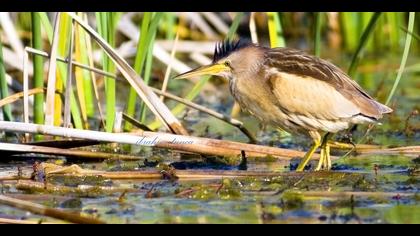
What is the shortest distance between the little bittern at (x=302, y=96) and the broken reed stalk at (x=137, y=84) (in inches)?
12.0

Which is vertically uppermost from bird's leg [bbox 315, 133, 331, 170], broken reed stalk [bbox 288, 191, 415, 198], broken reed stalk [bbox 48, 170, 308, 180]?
bird's leg [bbox 315, 133, 331, 170]

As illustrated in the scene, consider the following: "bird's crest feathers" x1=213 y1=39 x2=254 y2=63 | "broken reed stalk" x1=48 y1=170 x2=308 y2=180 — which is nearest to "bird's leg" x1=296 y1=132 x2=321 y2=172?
"broken reed stalk" x1=48 y1=170 x2=308 y2=180

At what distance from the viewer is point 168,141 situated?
5.21 metres

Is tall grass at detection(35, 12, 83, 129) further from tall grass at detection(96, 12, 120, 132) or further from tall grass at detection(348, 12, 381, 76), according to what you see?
tall grass at detection(348, 12, 381, 76)

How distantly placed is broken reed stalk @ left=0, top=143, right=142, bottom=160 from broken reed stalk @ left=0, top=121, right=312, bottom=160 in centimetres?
10

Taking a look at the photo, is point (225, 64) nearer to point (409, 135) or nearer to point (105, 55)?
point (105, 55)

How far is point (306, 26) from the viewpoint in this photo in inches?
448

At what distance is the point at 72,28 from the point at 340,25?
5041 millimetres

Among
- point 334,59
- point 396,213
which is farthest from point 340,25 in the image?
point 396,213

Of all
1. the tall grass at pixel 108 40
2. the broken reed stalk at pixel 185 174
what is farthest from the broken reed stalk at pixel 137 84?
the broken reed stalk at pixel 185 174

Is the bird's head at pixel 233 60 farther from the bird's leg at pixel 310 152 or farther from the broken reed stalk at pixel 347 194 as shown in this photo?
the broken reed stalk at pixel 347 194

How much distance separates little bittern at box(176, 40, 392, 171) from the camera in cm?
514

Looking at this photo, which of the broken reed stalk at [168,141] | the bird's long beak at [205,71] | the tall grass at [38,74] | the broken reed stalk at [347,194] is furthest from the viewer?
the tall grass at [38,74]

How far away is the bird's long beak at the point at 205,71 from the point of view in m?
5.35
